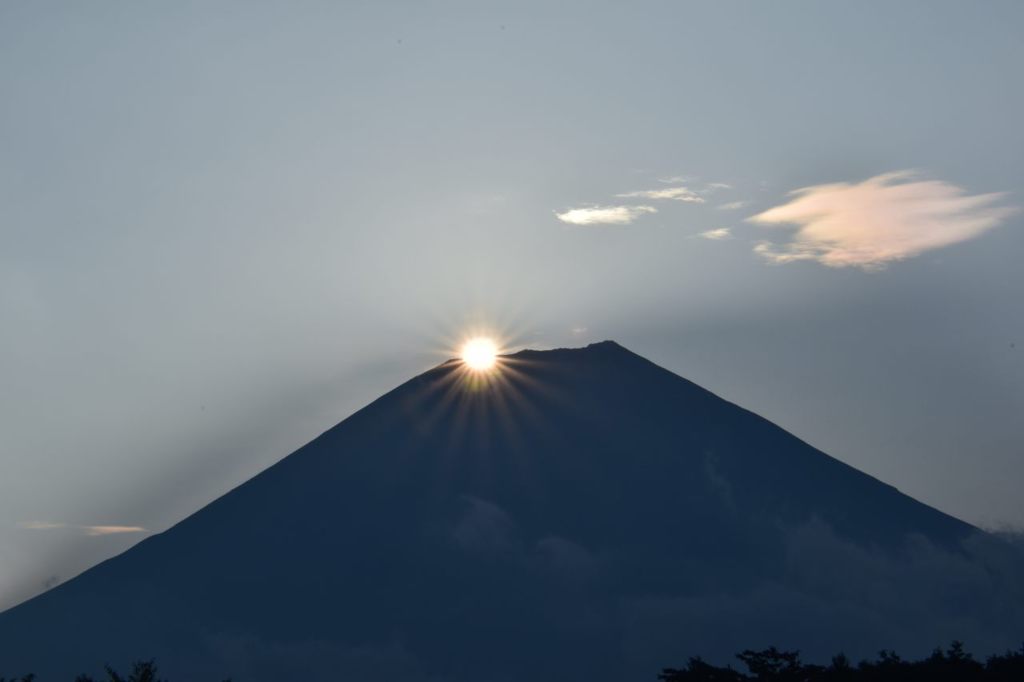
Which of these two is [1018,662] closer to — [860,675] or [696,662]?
[860,675]

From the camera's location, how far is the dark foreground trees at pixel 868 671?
55.0 metres

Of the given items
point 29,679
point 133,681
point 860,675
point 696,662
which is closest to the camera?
point 133,681

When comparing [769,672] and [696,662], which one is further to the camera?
[696,662]

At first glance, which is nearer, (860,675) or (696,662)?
(860,675)

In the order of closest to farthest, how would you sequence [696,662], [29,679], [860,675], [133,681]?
[133,681] < [29,679] < [860,675] < [696,662]

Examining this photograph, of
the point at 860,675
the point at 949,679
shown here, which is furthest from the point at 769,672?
the point at 949,679

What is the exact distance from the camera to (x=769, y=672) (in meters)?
56.2

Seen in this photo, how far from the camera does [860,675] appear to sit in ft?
182

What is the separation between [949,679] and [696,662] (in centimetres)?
1134

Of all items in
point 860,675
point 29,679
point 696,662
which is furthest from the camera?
point 696,662

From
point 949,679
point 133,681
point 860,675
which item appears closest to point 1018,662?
point 949,679

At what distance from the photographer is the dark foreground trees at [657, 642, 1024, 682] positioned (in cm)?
5500

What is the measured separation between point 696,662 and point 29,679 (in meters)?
29.3

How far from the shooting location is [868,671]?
184 feet
